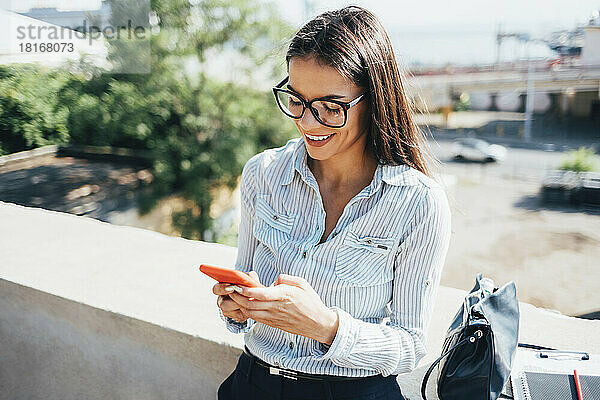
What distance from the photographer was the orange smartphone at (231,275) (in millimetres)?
848

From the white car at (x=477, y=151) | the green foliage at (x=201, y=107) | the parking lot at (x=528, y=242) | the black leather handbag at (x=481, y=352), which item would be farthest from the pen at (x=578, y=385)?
the white car at (x=477, y=151)

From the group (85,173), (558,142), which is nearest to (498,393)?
(85,173)

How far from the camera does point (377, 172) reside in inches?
39.1

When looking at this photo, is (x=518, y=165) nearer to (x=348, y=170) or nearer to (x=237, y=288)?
(x=348, y=170)

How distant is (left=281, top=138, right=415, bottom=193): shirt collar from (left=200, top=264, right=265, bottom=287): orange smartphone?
0.86 ft

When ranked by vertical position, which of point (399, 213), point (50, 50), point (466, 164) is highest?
point (50, 50)

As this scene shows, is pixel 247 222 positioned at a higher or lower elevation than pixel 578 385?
higher

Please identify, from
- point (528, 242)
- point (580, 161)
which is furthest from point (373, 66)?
point (580, 161)

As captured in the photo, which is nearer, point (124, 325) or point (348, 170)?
point (348, 170)

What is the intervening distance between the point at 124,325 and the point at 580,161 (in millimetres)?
24109

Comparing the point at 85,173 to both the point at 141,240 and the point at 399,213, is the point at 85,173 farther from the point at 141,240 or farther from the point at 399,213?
the point at 399,213

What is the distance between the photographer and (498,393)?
95 cm

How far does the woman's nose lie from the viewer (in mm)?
940

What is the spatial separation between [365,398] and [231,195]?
1207 cm
